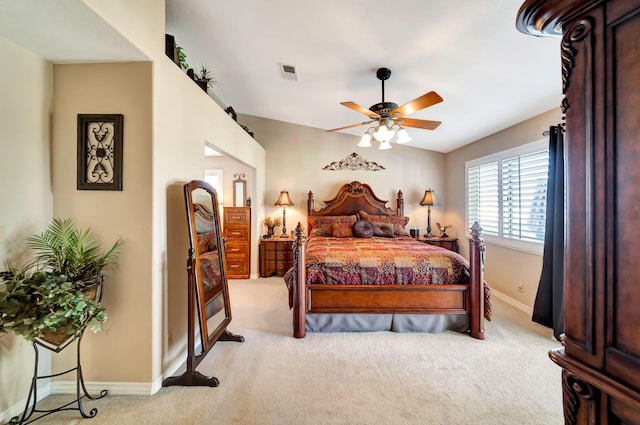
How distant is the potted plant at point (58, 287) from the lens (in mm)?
1552

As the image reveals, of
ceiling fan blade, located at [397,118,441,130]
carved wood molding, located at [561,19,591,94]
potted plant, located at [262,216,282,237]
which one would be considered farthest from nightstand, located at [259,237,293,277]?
carved wood molding, located at [561,19,591,94]

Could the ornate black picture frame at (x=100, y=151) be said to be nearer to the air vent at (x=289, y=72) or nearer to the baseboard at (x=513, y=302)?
the air vent at (x=289, y=72)

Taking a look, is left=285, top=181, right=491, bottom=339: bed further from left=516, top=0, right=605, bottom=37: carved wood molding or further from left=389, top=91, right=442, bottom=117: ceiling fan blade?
left=516, top=0, right=605, bottom=37: carved wood molding

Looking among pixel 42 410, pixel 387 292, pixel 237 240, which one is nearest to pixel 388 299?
pixel 387 292

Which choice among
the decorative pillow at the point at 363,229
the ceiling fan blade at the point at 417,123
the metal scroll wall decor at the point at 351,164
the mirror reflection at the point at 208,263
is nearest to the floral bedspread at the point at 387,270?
the mirror reflection at the point at 208,263

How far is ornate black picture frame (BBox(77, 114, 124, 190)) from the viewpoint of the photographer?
1998 millimetres

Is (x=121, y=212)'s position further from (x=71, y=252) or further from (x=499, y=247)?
(x=499, y=247)

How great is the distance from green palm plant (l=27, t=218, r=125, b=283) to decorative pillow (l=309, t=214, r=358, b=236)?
3306 mm

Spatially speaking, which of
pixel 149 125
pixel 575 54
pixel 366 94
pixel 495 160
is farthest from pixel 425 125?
pixel 149 125

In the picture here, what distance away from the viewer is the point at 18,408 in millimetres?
1807

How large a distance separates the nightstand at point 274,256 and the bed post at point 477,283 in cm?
306

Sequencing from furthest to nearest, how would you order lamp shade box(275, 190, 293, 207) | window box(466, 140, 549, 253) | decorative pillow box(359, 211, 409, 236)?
1. lamp shade box(275, 190, 293, 207)
2. decorative pillow box(359, 211, 409, 236)
3. window box(466, 140, 549, 253)

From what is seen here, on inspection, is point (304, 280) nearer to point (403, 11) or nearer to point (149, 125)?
point (149, 125)

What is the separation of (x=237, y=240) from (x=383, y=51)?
149 inches
